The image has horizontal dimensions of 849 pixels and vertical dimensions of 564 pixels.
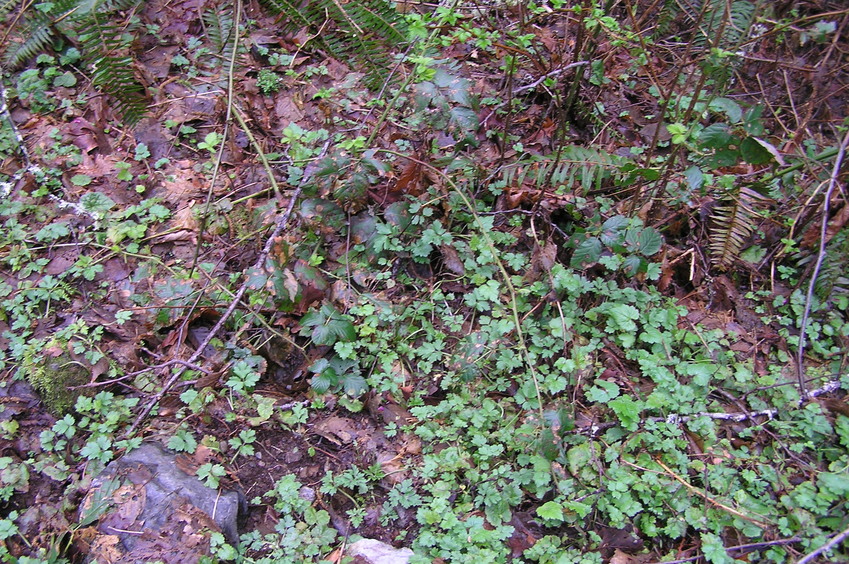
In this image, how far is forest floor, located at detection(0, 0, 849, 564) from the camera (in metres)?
2.61

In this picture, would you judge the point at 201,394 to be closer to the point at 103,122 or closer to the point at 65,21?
the point at 103,122

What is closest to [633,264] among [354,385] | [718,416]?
[718,416]

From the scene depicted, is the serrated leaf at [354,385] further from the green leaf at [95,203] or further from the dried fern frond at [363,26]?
the green leaf at [95,203]

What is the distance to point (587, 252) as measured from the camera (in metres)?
3.07

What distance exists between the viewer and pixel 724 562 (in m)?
2.42

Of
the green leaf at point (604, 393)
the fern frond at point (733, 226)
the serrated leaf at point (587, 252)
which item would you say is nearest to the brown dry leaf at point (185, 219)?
the serrated leaf at point (587, 252)

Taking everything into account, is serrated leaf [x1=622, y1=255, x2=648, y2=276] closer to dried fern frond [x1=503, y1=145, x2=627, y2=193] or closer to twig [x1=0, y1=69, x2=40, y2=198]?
dried fern frond [x1=503, y1=145, x2=627, y2=193]

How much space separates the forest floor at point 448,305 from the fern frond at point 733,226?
18 millimetres

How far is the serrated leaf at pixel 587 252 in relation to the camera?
3.06m

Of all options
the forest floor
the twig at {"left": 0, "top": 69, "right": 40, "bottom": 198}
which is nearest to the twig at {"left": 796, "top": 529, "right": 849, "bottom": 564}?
the forest floor

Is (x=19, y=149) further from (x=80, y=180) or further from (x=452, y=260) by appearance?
(x=452, y=260)

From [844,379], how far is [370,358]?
2.53 m

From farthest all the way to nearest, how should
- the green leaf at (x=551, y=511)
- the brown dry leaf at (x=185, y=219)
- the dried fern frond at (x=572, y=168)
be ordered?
the brown dry leaf at (x=185, y=219) → the dried fern frond at (x=572, y=168) → the green leaf at (x=551, y=511)

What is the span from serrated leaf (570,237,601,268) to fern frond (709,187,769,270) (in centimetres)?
79
